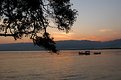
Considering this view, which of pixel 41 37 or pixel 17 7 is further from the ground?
pixel 17 7

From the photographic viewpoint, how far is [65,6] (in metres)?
14.3

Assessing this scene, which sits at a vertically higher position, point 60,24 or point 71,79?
point 60,24

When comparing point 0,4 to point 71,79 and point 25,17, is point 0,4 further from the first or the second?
point 71,79

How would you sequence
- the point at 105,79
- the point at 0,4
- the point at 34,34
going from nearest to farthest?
the point at 0,4
the point at 34,34
the point at 105,79

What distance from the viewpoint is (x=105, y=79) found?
2270 inches

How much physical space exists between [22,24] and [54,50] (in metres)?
1.99

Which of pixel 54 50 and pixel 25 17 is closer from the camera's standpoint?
pixel 25 17

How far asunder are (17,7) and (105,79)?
45.9 metres

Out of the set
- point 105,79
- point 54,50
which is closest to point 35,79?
point 105,79

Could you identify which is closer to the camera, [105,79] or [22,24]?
[22,24]

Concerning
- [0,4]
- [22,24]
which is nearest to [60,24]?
[22,24]

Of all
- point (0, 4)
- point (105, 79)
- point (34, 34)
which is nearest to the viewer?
point (0, 4)

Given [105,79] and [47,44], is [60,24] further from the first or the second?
[105,79]

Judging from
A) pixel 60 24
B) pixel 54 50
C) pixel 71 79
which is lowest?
pixel 71 79
